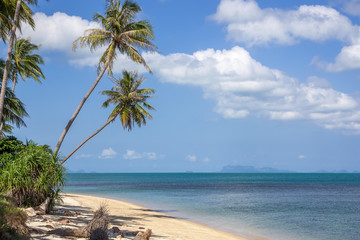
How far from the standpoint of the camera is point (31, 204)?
15070 mm

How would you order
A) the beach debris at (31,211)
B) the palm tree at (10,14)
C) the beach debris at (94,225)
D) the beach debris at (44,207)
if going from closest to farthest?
1. the beach debris at (94,225)
2. the beach debris at (31,211)
3. the beach debris at (44,207)
4. the palm tree at (10,14)

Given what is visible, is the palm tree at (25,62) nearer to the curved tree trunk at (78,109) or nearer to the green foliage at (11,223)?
the curved tree trunk at (78,109)

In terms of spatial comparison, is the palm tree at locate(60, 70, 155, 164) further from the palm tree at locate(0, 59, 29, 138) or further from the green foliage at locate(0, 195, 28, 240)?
the green foliage at locate(0, 195, 28, 240)

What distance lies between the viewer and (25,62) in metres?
27.7

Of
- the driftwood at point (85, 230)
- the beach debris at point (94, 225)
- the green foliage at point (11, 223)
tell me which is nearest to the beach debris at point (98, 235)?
the driftwood at point (85, 230)

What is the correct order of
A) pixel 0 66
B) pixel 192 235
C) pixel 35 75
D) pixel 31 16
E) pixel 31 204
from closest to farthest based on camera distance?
pixel 31 204 < pixel 192 235 < pixel 31 16 < pixel 0 66 < pixel 35 75

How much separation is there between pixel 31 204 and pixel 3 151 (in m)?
2.96

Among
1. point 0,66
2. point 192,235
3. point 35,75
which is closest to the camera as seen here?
point 192,235

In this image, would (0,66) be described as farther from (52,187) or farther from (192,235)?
(192,235)

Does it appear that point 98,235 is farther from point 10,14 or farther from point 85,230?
point 10,14

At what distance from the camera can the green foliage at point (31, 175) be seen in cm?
1456

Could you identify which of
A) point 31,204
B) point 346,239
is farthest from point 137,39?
point 346,239

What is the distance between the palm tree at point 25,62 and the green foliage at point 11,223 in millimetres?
19454

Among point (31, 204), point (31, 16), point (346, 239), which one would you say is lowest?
point (346, 239)
